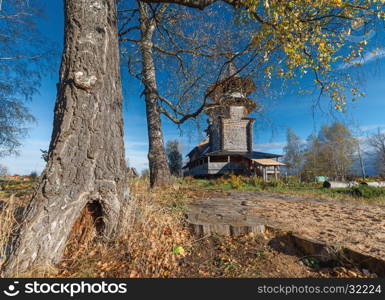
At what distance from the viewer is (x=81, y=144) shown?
6.62 feet

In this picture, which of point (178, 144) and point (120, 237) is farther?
point (178, 144)

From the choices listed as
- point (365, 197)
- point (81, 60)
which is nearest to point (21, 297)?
point (81, 60)

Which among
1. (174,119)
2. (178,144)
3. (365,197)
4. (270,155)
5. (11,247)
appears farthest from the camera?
(178,144)

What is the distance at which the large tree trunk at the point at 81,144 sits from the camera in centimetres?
171

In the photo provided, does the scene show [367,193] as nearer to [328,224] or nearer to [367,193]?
[367,193]

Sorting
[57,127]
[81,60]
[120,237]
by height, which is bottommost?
[120,237]

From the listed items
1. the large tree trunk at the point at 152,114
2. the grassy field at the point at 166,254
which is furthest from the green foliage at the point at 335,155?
the grassy field at the point at 166,254

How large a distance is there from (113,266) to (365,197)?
334 inches

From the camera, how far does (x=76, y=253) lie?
1827 mm

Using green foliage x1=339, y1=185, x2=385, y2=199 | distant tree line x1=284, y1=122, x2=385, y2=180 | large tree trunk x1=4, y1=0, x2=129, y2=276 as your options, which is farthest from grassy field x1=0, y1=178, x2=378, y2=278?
distant tree line x1=284, y1=122, x2=385, y2=180

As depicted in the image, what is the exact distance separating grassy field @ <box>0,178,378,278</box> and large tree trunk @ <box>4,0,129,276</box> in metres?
0.17

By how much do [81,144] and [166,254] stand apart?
153 centimetres

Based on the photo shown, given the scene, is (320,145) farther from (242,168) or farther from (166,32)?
(166,32)

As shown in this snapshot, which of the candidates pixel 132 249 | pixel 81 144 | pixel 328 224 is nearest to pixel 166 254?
pixel 132 249
